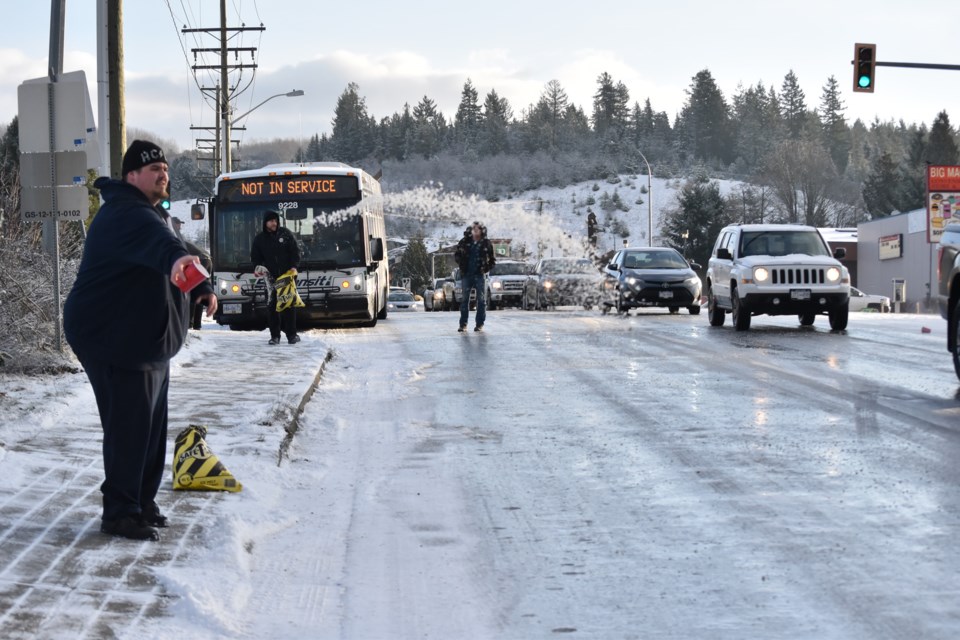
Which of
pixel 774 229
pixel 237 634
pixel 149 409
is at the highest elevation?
pixel 774 229

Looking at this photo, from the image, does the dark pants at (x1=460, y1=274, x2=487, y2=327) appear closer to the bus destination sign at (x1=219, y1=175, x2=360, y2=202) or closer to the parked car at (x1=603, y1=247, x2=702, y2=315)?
the bus destination sign at (x1=219, y1=175, x2=360, y2=202)

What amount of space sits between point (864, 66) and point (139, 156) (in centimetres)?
2548

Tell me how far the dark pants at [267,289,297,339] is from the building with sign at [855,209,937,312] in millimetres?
50295

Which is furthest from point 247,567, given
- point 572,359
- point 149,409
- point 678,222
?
point 678,222

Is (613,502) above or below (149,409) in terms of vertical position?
below

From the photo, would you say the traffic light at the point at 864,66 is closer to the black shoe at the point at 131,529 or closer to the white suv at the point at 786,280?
the white suv at the point at 786,280

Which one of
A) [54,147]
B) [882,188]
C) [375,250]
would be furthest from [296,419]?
[882,188]

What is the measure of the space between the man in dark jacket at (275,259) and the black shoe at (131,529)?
1194 centimetres

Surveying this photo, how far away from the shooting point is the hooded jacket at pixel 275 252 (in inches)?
700

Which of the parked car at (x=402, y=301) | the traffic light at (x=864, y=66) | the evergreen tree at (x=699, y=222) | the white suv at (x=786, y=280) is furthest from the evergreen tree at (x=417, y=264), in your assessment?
the white suv at (x=786, y=280)

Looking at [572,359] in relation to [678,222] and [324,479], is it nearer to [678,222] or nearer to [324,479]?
[324,479]

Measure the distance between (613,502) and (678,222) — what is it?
3448 inches

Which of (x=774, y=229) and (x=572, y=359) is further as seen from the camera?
(x=774, y=229)

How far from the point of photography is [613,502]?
7.02 meters
